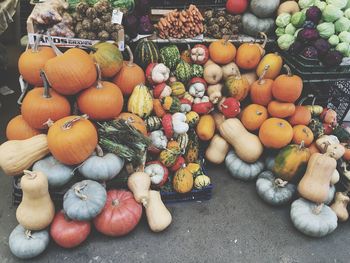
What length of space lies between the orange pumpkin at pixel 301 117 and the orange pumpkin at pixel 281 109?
61 mm

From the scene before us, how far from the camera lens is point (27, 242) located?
281cm

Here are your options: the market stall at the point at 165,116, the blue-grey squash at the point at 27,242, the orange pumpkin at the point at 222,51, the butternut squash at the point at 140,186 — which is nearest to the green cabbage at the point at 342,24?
the market stall at the point at 165,116

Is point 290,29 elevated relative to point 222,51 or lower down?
elevated

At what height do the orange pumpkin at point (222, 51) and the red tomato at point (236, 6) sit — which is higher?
the red tomato at point (236, 6)

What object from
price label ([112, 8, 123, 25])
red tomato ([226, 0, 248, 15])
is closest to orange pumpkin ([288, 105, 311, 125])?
red tomato ([226, 0, 248, 15])

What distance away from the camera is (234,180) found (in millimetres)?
3877

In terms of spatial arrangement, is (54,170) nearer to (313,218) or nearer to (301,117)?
(313,218)

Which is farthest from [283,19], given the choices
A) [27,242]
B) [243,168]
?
[27,242]

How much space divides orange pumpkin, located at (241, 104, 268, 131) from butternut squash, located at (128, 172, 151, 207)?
4.22ft

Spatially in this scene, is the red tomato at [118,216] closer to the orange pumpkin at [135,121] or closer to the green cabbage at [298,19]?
Result: the orange pumpkin at [135,121]

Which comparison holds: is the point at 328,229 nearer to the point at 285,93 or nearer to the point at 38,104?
the point at 285,93

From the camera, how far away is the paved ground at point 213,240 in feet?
9.82

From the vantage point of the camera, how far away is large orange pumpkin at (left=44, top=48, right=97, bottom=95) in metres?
3.02

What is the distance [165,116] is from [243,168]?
3.37ft
